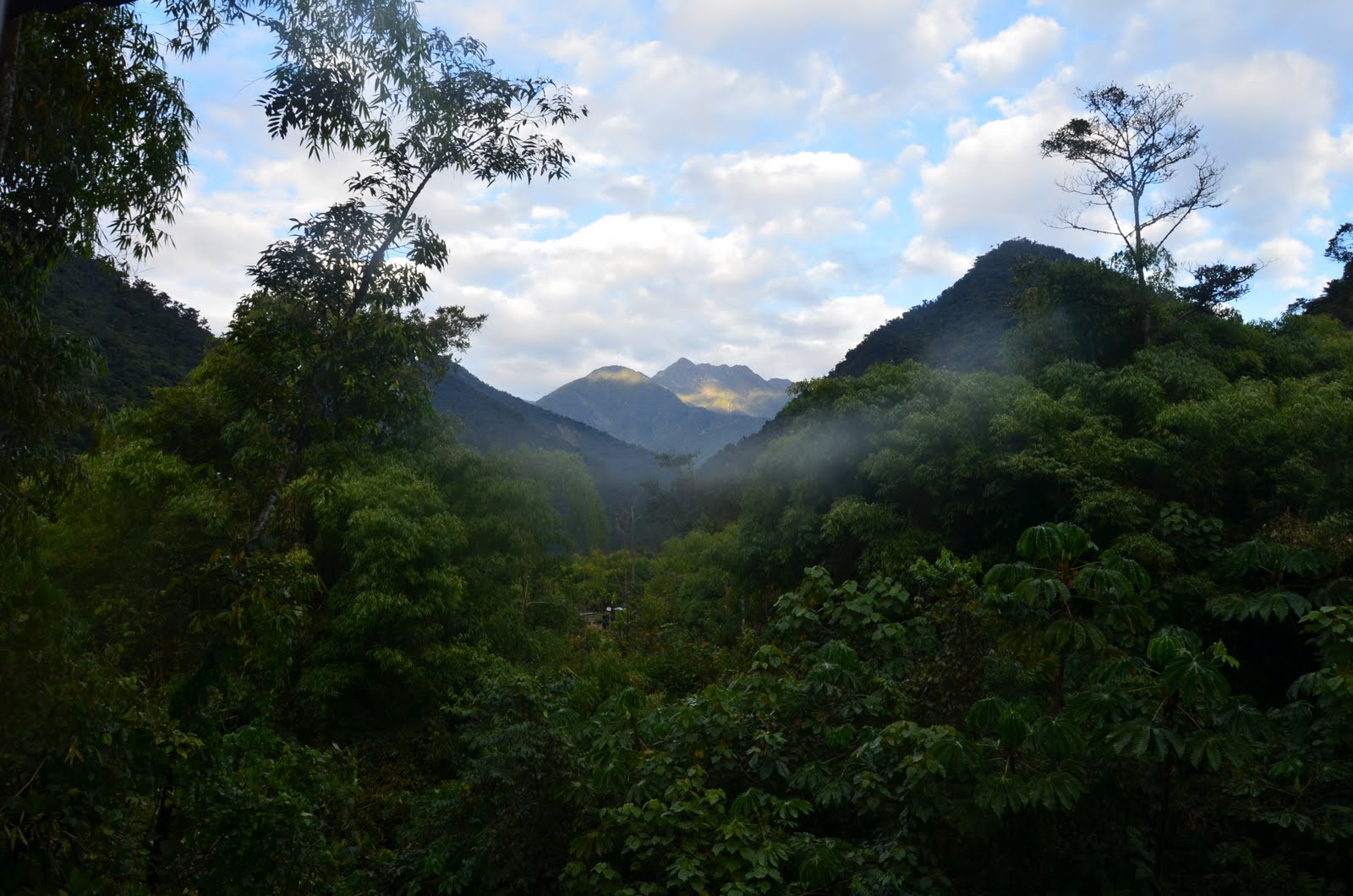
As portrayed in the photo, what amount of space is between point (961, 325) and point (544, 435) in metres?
23.0

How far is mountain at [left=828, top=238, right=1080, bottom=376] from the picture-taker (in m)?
24.7

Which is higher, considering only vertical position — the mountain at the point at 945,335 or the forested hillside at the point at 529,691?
the mountain at the point at 945,335

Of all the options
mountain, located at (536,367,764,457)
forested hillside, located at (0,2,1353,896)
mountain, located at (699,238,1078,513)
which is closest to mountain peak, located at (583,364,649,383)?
mountain, located at (536,367,764,457)

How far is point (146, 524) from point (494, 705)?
37.9ft

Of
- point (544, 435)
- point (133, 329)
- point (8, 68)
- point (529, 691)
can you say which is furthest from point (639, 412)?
point (8, 68)

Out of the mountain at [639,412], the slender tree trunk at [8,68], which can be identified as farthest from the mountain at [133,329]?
the mountain at [639,412]

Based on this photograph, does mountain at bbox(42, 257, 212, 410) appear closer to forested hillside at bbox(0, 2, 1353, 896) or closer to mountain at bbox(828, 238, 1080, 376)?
forested hillside at bbox(0, 2, 1353, 896)

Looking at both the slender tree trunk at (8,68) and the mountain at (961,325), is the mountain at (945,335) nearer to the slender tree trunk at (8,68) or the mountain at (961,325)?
the mountain at (961,325)

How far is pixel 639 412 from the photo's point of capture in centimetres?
16700

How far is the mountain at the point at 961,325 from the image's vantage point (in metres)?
24.7

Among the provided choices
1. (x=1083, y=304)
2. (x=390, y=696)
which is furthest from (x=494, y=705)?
(x=1083, y=304)

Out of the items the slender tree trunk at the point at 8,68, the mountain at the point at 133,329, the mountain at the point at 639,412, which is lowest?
the slender tree trunk at the point at 8,68

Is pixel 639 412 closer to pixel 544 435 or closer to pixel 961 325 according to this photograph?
pixel 544 435

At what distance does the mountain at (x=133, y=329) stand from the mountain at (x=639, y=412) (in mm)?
117865
